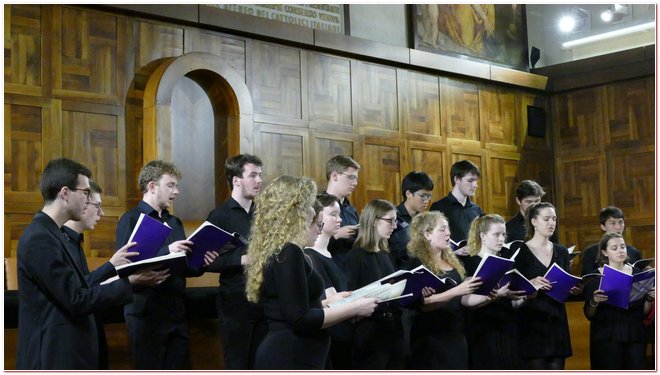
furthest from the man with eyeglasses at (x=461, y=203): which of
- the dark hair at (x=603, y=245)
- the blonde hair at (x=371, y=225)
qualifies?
the blonde hair at (x=371, y=225)

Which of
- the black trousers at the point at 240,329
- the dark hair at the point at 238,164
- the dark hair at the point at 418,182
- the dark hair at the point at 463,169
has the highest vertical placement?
the dark hair at the point at 463,169

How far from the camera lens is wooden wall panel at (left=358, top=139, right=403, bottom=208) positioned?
866cm

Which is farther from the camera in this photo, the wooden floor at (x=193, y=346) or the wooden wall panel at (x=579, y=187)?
the wooden wall panel at (x=579, y=187)

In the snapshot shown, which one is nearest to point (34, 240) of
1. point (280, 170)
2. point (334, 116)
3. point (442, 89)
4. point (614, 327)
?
point (614, 327)

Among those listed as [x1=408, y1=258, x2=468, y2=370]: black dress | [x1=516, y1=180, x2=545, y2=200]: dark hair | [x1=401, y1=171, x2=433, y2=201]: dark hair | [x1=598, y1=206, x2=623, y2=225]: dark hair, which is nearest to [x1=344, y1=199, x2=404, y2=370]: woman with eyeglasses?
[x1=408, y1=258, x2=468, y2=370]: black dress

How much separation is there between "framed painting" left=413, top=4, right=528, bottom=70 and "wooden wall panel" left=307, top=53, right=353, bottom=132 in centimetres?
106

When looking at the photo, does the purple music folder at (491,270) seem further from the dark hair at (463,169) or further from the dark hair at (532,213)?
A: the dark hair at (463,169)

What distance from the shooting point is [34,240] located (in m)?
3.23

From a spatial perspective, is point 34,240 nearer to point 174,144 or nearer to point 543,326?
point 543,326

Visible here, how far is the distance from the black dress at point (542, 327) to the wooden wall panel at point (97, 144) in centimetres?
349

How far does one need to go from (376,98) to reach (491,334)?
4.27 metres

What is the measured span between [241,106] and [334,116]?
3.67ft

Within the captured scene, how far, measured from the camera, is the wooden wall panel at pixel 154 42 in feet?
24.2

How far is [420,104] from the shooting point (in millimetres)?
9250
